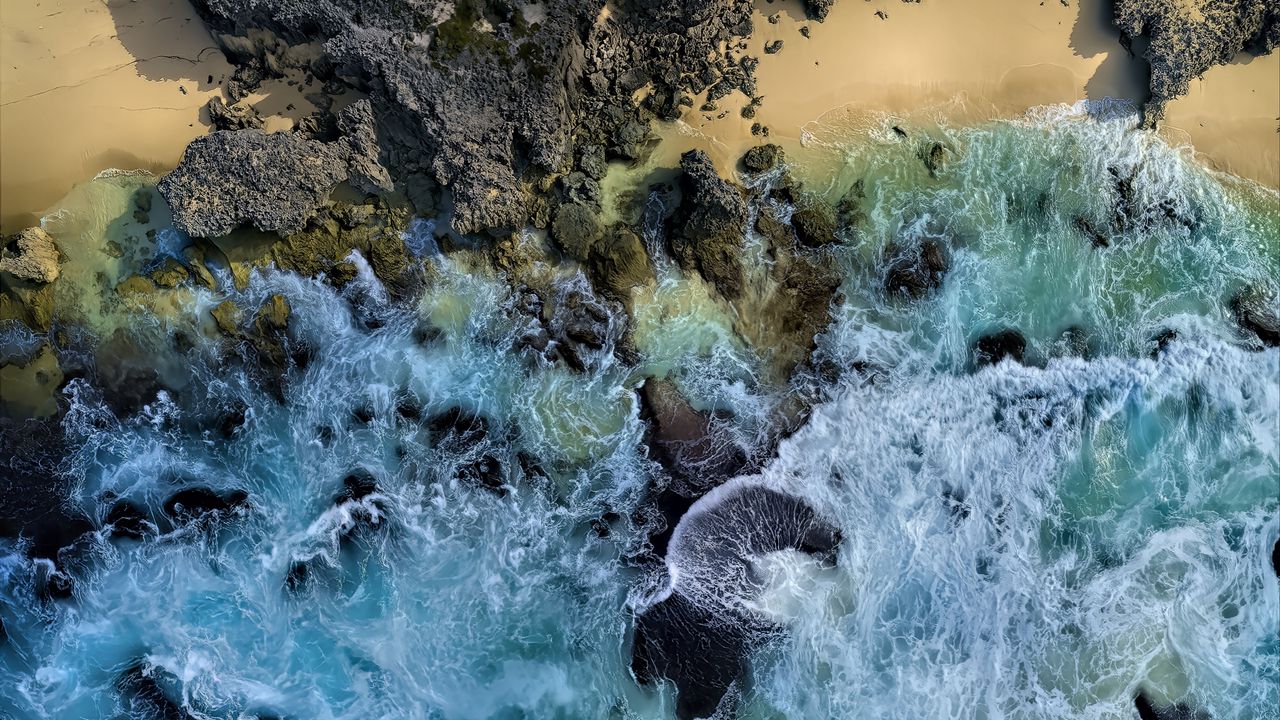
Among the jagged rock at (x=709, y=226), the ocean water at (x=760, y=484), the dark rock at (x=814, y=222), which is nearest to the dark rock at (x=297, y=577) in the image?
the ocean water at (x=760, y=484)

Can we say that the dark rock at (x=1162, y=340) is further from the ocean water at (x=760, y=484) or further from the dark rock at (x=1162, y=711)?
the dark rock at (x=1162, y=711)

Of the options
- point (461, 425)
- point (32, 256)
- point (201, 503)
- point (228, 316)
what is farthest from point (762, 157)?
point (32, 256)

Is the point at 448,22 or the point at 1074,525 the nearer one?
the point at 448,22

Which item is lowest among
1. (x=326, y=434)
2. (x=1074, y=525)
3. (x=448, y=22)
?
(x=1074, y=525)

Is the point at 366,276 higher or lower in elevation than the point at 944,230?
higher

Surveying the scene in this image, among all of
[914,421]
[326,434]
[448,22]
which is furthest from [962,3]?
[326,434]

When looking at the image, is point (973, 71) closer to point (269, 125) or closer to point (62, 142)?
point (269, 125)

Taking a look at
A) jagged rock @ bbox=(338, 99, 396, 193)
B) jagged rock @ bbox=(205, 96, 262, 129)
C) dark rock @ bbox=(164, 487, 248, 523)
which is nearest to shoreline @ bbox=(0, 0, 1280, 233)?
jagged rock @ bbox=(205, 96, 262, 129)
